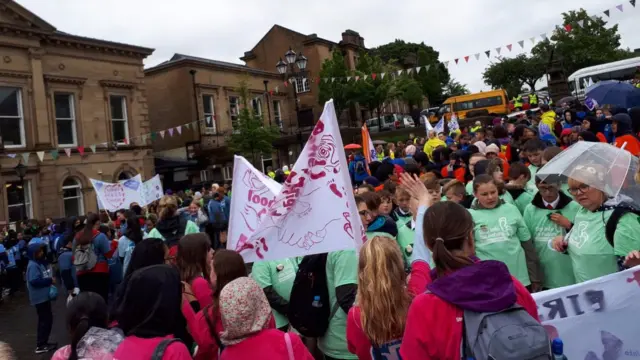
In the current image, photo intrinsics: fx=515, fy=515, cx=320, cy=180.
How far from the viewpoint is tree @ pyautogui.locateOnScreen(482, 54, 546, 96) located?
65.4m

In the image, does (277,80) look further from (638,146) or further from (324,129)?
(324,129)

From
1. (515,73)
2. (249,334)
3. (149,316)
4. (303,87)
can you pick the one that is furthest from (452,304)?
(515,73)

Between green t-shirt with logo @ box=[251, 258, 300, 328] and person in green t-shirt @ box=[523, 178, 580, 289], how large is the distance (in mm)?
2228

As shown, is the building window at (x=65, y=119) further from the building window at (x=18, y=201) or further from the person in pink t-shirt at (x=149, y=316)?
the person in pink t-shirt at (x=149, y=316)

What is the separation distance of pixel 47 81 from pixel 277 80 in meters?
17.9

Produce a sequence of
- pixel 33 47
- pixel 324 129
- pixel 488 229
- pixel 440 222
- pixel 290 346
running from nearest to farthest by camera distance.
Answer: pixel 440 222, pixel 290 346, pixel 324 129, pixel 488 229, pixel 33 47

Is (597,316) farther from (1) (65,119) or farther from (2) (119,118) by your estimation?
(2) (119,118)

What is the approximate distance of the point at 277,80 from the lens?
37.8 m

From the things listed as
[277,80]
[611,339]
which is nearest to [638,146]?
[611,339]

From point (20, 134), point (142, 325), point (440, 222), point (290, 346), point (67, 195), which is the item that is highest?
point (20, 134)

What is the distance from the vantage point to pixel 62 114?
2352 centimetres

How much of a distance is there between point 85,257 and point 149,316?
605 cm

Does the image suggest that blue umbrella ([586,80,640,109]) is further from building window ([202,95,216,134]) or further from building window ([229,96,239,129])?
building window ([229,96,239,129])

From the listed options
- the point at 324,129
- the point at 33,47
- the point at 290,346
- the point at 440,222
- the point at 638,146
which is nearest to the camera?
the point at 440,222
